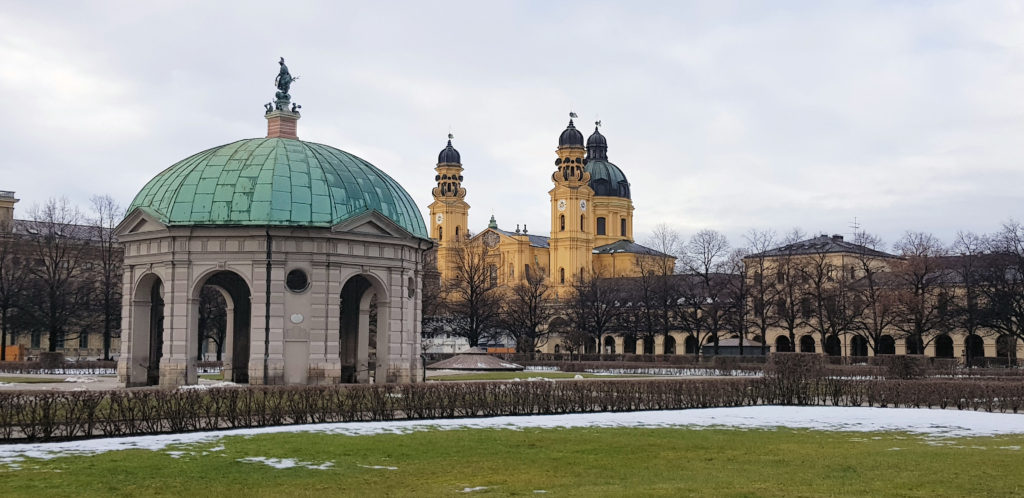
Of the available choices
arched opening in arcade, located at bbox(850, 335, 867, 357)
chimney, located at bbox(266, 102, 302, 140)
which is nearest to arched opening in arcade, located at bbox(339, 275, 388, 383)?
chimney, located at bbox(266, 102, 302, 140)

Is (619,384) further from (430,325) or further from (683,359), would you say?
(430,325)

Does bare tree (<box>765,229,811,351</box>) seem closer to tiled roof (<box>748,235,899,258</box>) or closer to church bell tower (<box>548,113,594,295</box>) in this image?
tiled roof (<box>748,235,899,258</box>)

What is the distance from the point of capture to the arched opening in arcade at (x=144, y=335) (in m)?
41.4

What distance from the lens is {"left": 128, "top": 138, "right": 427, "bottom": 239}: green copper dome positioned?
3916cm

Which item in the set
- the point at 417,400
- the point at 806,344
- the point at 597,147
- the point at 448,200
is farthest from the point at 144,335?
the point at 597,147

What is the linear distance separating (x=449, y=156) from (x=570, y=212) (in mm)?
25132

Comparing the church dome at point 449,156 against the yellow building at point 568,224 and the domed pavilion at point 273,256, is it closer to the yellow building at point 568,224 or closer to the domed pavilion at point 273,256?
the yellow building at point 568,224

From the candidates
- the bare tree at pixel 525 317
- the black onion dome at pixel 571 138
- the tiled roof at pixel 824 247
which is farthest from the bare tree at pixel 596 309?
the black onion dome at pixel 571 138

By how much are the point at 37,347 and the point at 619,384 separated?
94234 millimetres

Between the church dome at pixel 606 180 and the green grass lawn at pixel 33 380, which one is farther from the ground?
the church dome at pixel 606 180

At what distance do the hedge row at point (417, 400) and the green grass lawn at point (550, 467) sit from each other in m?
3.37

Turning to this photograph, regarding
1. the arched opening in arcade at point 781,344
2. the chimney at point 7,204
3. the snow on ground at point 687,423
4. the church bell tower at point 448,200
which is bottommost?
the snow on ground at point 687,423

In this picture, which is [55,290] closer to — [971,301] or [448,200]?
[971,301]

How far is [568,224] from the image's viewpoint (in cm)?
15500
